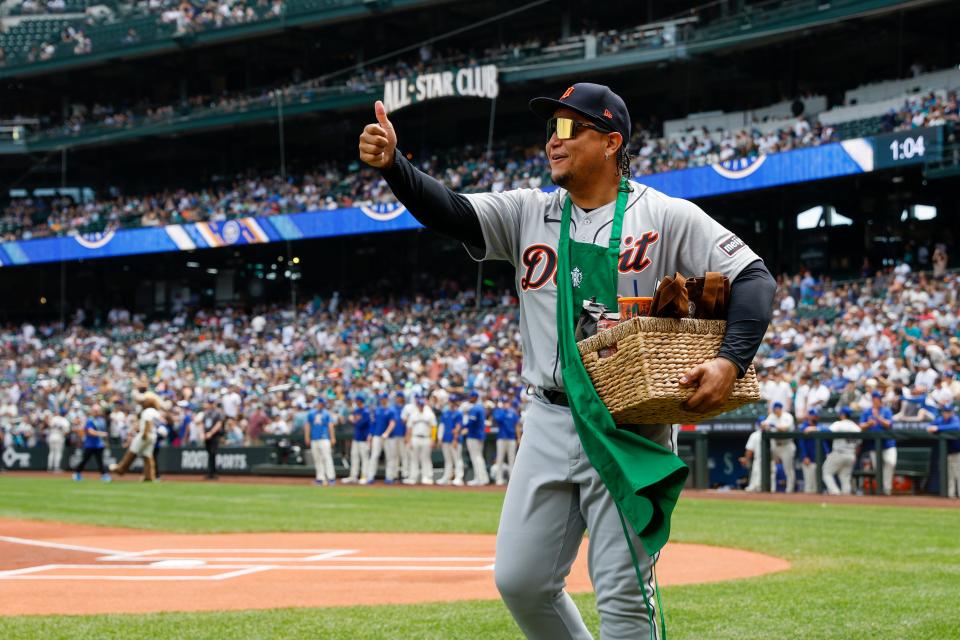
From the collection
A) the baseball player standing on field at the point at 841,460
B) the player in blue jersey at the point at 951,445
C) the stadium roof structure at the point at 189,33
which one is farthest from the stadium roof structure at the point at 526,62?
the player in blue jersey at the point at 951,445

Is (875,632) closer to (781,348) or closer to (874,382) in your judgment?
(874,382)

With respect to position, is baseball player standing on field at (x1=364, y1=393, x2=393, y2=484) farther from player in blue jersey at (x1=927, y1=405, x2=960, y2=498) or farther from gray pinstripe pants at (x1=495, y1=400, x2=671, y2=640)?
gray pinstripe pants at (x1=495, y1=400, x2=671, y2=640)

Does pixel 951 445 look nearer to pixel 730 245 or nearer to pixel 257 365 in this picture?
pixel 730 245

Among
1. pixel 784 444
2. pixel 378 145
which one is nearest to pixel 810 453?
pixel 784 444

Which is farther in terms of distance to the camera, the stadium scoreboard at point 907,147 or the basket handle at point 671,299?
the stadium scoreboard at point 907,147

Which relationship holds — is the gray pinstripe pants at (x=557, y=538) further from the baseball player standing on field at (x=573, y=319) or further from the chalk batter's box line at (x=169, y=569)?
the chalk batter's box line at (x=169, y=569)

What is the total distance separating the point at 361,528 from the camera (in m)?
12.9

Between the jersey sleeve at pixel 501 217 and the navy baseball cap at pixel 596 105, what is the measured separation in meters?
0.30

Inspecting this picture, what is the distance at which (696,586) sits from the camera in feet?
26.2

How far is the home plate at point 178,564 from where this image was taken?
9.43 m

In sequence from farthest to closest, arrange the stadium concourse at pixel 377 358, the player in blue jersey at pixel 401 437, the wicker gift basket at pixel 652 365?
the player in blue jersey at pixel 401 437, the stadium concourse at pixel 377 358, the wicker gift basket at pixel 652 365

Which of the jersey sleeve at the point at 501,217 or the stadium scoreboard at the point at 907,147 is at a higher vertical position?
the stadium scoreboard at the point at 907,147

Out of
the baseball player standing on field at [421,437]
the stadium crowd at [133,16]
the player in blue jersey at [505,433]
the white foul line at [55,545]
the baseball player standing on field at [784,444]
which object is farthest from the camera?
the stadium crowd at [133,16]

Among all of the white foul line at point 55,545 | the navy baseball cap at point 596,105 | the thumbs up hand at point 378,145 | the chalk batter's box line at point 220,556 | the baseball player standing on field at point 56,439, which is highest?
the navy baseball cap at point 596,105
